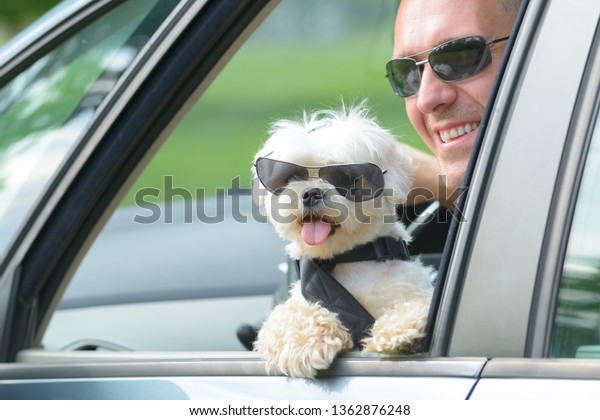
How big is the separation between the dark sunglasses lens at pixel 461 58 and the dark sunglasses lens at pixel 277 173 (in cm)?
78

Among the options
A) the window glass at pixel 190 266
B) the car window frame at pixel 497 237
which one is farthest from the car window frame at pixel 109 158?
the car window frame at pixel 497 237

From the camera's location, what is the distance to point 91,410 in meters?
2.30

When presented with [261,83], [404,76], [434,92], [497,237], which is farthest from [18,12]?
[497,237]

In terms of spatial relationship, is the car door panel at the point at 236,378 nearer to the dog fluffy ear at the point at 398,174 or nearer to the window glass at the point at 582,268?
the window glass at the point at 582,268

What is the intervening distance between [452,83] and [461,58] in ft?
0.26

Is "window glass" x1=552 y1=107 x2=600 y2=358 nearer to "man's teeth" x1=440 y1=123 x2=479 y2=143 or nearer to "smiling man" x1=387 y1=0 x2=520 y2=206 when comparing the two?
"smiling man" x1=387 y1=0 x2=520 y2=206

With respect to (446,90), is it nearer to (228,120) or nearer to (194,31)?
(194,31)

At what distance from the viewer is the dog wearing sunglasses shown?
7.39 ft

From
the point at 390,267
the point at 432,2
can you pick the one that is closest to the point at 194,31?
the point at 432,2

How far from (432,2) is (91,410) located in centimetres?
159

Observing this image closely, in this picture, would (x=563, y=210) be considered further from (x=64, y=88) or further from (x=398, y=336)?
(x=64, y=88)

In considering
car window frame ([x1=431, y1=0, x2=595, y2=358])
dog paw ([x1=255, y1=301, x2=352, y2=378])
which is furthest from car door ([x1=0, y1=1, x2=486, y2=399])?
car window frame ([x1=431, y1=0, x2=595, y2=358])

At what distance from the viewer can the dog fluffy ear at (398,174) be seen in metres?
2.40

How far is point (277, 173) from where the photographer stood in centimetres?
231
